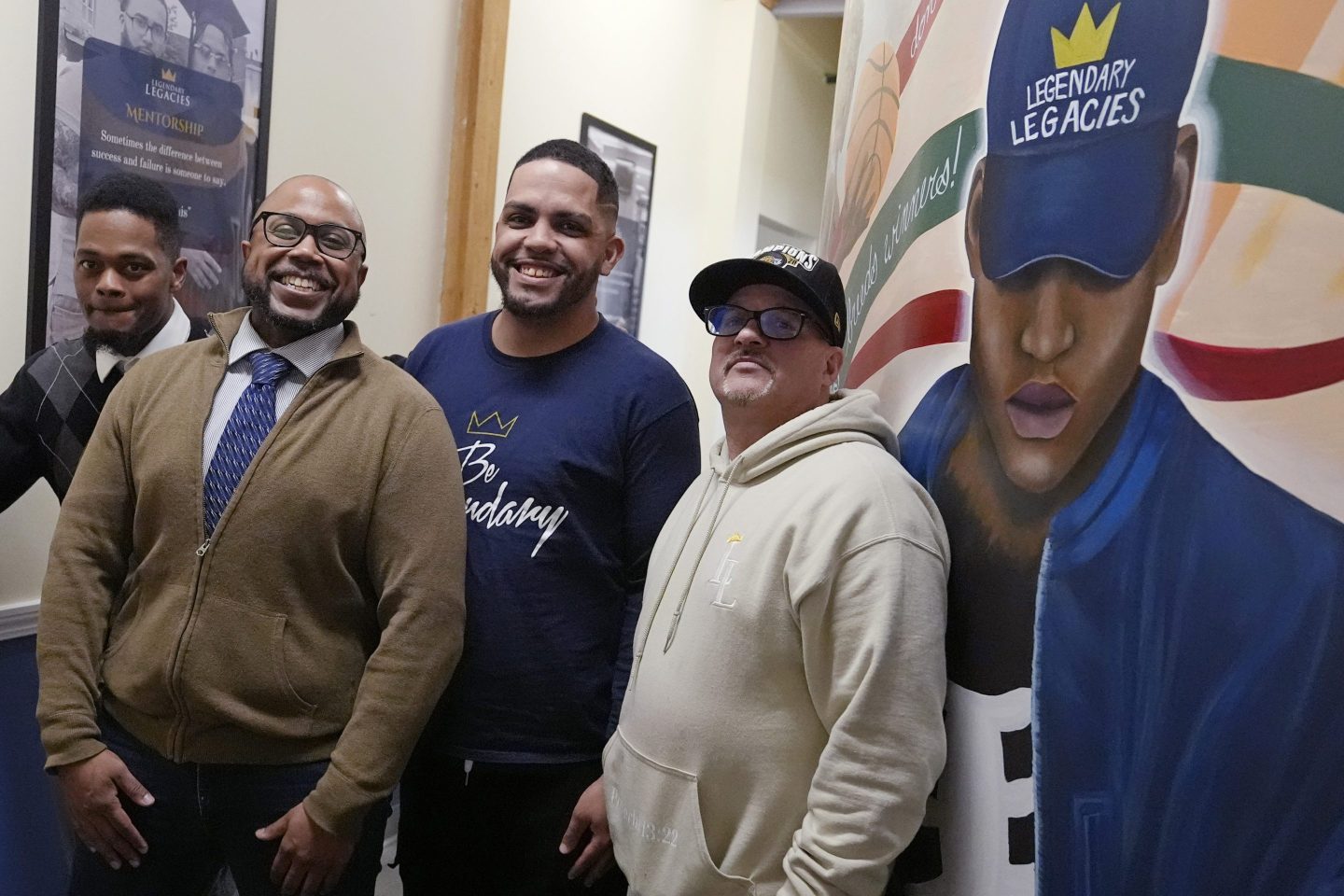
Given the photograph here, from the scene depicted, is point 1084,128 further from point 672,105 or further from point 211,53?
point 672,105

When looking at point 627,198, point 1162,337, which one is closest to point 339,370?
point 1162,337

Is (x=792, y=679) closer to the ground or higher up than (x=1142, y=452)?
closer to the ground

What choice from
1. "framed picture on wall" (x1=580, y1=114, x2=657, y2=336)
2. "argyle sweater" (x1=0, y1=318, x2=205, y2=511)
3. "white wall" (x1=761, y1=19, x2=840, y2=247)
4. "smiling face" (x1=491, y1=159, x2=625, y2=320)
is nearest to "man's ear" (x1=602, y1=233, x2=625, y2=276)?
"smiling face" (x1=491, y1=159, x2=625, y2=320)

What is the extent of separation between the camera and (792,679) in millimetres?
1249

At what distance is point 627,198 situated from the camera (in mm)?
4625

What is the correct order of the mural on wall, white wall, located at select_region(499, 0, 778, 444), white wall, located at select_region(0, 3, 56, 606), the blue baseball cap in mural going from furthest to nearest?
white wall, located at select_region(499, 0, 778, 444)
white wall, located at select_region(0, 3, 56, 606)
the blue baseball cap in mural
the mural on wall

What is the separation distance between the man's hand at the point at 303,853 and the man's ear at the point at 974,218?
1.19 m

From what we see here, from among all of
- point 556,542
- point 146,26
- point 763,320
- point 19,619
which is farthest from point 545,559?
point 146,26

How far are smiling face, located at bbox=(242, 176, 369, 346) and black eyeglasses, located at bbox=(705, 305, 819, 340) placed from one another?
0.61 meters

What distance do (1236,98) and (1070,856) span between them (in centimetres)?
78

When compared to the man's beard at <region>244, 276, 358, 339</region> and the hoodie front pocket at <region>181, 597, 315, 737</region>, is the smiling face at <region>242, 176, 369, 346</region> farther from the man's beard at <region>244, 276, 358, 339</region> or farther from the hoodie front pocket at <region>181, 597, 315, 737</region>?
the hoodie front pocket at <region>181, 597, 315, 737</region>

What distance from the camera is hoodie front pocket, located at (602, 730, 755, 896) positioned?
50.3 inches

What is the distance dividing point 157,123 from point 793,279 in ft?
5.84

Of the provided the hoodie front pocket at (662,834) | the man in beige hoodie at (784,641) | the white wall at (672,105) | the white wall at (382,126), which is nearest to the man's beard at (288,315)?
the man in beige hoodie at (784,641)
